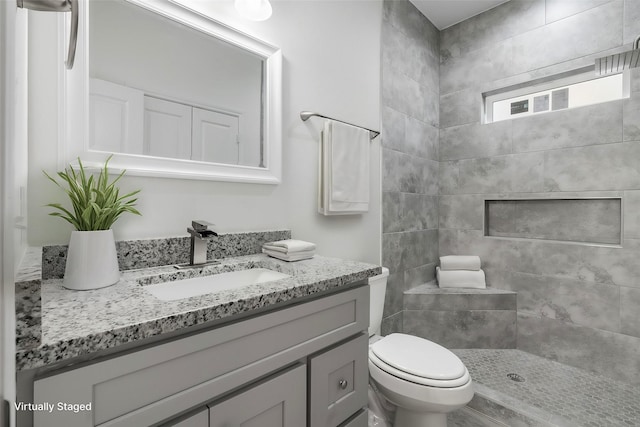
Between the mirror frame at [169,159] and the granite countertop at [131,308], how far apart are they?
1.23ft

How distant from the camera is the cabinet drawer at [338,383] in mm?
882

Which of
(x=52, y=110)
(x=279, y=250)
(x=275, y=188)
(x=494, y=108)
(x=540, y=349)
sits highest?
(x=494, y=108)

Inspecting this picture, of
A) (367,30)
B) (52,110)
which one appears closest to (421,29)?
(367,30)

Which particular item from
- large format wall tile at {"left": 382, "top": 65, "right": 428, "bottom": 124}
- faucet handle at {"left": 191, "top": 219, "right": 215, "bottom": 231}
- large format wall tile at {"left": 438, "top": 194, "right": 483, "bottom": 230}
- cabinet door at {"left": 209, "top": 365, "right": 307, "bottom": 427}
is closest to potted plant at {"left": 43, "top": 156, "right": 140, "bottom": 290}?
faucet handle at {"left": 191, "top": 219, "right": 215, "bottom": 231}

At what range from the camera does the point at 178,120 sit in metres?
1.20

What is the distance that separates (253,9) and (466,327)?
7.82ft

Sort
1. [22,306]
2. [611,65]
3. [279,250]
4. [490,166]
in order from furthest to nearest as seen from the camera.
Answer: [490,166] < [611,65] < [279,250] < [22,306]

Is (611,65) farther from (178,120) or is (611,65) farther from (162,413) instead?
(162,413)

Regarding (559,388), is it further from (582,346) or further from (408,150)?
(408,150)

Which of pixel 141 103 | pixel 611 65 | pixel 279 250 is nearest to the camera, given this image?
pixel 141 103

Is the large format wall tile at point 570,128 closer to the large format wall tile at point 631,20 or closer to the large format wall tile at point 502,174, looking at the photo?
the large format wall tile at point 502,174

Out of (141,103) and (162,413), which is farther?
(141,103)

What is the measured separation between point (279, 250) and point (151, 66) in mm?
830

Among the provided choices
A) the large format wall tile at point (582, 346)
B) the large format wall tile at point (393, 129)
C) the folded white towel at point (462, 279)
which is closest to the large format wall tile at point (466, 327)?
the large format wall tile at point (582, 346)
